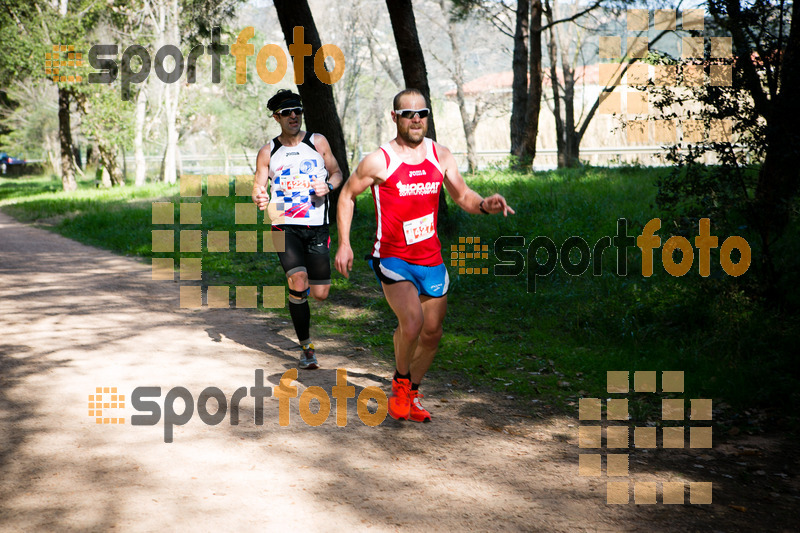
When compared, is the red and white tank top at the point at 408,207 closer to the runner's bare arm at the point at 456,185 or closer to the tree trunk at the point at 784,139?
the runner's bare arm at the point at 456,185

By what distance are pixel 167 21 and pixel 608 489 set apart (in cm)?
3153

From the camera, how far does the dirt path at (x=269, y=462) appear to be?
146 inches

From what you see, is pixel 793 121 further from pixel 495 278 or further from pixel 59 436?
pixel 59 436

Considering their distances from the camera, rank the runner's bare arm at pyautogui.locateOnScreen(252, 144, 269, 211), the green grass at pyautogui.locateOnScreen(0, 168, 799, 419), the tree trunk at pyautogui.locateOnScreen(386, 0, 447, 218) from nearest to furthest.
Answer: the green grass at pyautogui.locateOnScreen(0, 168, 799, 419)
the runner's bare arm at pyautogui.locateOnScreen(252, 144, 269, 211)
the tree trunk at pyautogui.locateOnScreen(386, 0, 447, 218)

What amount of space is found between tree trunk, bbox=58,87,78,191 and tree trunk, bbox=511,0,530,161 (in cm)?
1848

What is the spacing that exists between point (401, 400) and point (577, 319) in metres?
3.11

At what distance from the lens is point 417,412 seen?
5.35m

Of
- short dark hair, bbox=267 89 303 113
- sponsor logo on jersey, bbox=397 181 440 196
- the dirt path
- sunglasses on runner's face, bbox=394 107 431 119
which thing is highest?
short dark hair, bbox=267 89 303 113

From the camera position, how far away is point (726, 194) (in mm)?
7121

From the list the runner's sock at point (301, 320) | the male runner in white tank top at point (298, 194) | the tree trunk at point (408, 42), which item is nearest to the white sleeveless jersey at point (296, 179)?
the male runner in white tank top at point (298, 194)

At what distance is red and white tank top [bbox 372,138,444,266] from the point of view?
4973 millimetres

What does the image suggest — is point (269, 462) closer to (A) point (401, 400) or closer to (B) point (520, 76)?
(A) point (401, 400)

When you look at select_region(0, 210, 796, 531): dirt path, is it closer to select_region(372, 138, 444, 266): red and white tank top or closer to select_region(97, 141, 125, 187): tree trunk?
select_region(372, 138, 444, 266): red and white tank top

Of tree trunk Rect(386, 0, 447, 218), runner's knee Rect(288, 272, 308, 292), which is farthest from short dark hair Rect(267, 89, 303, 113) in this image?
tree trunk Rect(386, 0, 447, 218)
